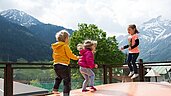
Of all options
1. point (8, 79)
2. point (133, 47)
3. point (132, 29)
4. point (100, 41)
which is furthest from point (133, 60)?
point (100, 41)

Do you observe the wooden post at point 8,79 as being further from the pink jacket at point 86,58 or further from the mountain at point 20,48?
the mountain at point 20,48

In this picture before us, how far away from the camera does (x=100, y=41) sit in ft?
154

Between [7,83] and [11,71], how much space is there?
309mm

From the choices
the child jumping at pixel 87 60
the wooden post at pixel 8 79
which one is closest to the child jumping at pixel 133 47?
the child jumping at pixel 87 60

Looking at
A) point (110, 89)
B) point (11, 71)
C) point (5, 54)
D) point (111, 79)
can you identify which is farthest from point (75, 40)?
point (5, 54)

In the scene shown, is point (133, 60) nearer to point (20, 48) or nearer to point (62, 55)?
point (62, 55)

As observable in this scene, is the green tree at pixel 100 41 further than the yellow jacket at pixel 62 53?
Yes

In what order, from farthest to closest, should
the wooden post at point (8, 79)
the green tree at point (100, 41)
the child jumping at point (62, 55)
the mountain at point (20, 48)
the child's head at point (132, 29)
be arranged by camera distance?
the mountain at point (20, 48) < the green tree at point (100, 41) < the wooden post at point (8, 79) < the child's head at point (132, 29) < the child jumping at point (62, 55)

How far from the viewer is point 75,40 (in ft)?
153

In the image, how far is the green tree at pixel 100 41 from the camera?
4562 cm

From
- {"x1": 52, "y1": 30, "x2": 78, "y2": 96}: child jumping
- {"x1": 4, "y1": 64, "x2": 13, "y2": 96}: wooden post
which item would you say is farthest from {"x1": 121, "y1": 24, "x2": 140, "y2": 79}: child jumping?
{"x1": 4, "y1": 64, "x2": 13, "y2": 96}: wooden post

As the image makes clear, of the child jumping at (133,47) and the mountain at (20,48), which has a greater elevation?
the mountain at (20,48)

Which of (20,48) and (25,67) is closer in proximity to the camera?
(25,67)

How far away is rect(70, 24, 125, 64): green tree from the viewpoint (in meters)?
45.6
